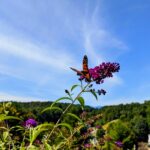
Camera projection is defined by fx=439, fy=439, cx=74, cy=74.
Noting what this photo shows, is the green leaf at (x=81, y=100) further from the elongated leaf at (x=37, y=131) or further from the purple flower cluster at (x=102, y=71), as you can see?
the elongated leaf at (x=37, y=131)

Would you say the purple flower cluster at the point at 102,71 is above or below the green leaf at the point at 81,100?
above

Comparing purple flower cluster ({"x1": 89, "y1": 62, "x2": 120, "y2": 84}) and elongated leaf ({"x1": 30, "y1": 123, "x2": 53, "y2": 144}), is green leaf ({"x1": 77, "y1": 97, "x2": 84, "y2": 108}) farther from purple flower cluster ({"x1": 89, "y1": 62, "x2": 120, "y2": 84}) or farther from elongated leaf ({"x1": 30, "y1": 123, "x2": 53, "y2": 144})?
elongated leaf ({"x1": 30, "y1": 123, "x2": 53, "y2": 144})

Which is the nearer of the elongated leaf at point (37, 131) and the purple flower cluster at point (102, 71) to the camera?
the elongated leaf at point (37, 131)

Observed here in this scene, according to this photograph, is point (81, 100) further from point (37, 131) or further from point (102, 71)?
point (37, 131)

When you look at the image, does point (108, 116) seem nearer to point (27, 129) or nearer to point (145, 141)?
point (145, 141)

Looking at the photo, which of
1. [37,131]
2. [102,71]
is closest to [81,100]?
[102,71]

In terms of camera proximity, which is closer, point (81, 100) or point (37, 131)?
point (37, 131)

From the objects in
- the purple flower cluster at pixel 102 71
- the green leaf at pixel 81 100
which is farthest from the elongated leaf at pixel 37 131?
the purple flower cluster at pixel 102 71

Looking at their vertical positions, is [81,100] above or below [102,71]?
below

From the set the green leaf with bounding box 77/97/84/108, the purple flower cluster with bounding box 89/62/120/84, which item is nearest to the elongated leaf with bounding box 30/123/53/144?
the green leaf with bounding box 77/97/84/108
